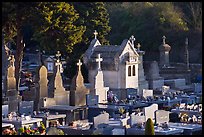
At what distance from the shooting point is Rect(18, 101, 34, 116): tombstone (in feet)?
74.2

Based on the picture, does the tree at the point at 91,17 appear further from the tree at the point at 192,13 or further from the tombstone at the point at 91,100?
the tree at the point at 192,13

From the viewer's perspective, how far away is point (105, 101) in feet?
85.3

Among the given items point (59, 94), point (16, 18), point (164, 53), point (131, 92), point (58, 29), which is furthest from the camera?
point (164, 53)

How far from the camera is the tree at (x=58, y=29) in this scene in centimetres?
2778

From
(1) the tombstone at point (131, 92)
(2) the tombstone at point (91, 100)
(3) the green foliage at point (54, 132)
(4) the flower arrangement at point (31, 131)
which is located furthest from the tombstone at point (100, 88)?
(3) the green foliage at point (54, 132)

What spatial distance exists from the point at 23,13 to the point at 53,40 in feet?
6.07

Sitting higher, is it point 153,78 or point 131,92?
point 153,78

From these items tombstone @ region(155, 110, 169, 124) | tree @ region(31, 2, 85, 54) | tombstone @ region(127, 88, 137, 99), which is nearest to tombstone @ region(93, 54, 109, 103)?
tombstone @ region(127, 88, 137, 99)

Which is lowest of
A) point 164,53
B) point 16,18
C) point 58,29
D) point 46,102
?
point 46,102

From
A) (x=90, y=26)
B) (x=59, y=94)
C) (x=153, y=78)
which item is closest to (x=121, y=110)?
(x=59, y=94)

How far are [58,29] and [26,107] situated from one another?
21.2 feet

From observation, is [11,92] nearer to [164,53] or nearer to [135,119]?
[135,119]

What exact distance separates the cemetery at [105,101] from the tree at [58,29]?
0.92 m

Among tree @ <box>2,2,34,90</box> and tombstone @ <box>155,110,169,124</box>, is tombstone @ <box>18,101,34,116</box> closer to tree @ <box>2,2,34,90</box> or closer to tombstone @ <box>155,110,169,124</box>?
tree @ <box>2,2,34,90</box>
